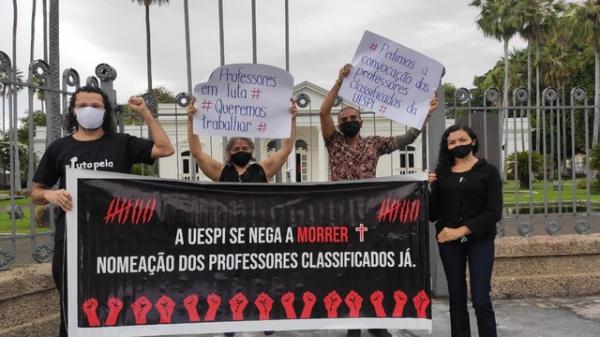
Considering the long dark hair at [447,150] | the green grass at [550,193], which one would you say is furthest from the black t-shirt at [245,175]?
the green grass at [550,193]

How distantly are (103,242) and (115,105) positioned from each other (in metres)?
1.88

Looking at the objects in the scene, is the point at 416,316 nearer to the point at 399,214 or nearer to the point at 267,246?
the point at 399,214

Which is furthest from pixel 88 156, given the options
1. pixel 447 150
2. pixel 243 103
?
pixel 447 150

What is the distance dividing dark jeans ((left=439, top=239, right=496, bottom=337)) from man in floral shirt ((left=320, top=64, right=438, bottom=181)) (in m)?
0.84

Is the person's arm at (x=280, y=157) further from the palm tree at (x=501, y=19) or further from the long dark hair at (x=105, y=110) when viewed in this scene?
the palm tree at (x=501, y=19)

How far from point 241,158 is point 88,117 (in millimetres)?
1054

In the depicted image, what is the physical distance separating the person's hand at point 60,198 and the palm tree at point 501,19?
36.5m

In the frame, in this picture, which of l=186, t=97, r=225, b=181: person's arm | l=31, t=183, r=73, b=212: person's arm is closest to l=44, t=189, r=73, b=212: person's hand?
l=31, t=183, r=73, b=212: person's arm

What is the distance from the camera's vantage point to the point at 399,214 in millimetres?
3637

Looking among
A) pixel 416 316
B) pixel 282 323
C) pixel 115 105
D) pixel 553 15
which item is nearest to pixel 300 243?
pixel 282 323

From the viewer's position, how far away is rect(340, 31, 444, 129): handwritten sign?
408 cm

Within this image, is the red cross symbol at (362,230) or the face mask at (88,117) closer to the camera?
the face mask at (88,117)

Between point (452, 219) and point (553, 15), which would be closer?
point (452, 219)

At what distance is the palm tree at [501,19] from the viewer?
1443 inches
